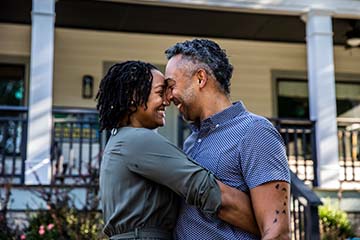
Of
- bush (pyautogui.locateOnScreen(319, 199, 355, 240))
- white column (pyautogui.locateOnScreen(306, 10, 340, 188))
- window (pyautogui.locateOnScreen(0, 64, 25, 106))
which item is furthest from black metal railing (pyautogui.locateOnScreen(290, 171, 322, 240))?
window (pyautogui.locateOnScreen(0, 64, 25, 106))

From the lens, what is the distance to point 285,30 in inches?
338

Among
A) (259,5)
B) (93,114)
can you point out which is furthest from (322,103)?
(93,114)

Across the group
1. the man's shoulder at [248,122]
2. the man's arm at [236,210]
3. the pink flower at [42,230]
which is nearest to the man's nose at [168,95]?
the man's shoulder at [248,122]

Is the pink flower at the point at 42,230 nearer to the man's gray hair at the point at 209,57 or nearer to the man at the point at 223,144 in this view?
the man at the point at 223,144

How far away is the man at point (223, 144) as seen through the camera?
162 centimetres

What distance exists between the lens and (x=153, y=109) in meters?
1.84

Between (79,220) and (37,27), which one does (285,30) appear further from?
(79,220)

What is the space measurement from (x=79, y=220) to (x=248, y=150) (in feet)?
12.9

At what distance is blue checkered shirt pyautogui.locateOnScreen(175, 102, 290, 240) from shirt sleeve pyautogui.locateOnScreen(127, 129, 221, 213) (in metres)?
0.09

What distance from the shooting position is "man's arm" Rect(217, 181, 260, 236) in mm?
1629

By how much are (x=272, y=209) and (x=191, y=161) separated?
0.29 meters

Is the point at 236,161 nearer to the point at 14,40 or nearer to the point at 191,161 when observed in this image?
the point at 191,161

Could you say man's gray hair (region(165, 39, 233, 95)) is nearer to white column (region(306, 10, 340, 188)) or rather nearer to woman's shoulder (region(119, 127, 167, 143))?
woman's shoulder (region(119, 127, 167, 143))

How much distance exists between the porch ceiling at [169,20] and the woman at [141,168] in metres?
5.66
